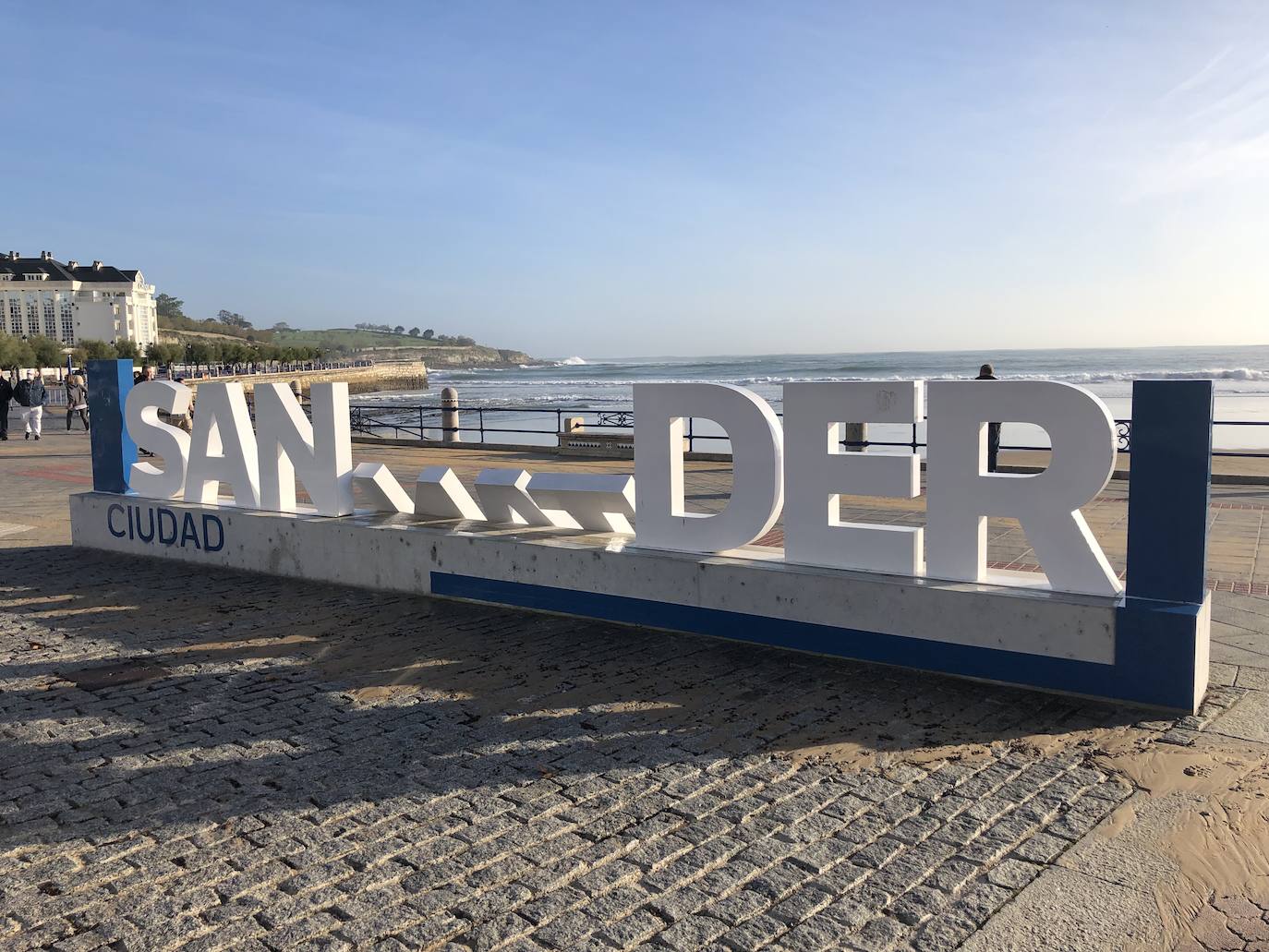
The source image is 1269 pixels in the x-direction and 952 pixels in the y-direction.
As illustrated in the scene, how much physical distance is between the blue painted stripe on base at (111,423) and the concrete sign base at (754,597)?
0.99 meters

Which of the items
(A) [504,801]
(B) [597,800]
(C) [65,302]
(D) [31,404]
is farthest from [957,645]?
(C) [65,302]

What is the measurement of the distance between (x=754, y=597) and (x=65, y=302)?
164133 millimetres

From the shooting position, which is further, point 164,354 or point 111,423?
point 164,354

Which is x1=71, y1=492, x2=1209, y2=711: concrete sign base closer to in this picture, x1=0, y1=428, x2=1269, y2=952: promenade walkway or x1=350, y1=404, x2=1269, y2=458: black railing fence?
x1=0, y1=428, x2=1269, y2=952: promenade walkway

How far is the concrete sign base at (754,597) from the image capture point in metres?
5.06

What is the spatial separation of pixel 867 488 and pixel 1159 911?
2986 millimetres

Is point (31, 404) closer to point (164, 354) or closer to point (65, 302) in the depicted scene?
point (164, 354)

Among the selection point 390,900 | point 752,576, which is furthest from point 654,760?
point 752,576

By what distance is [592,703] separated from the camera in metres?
5.18

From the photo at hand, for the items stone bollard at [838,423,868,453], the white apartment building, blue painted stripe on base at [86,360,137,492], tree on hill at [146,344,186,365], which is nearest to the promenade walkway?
blue painted stripe on base at [86,360,137,492]

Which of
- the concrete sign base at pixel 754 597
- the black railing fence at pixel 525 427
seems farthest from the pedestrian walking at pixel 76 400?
the concrete sign base at pixel 754 597

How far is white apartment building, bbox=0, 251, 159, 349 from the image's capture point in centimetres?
14412

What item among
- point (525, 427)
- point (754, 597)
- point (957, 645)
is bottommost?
point (525, 427)

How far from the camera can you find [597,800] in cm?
402
